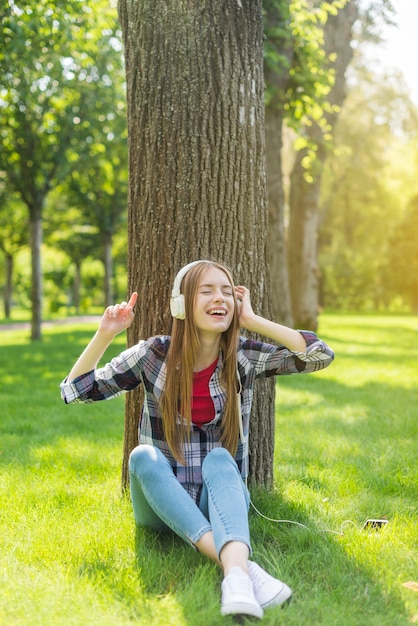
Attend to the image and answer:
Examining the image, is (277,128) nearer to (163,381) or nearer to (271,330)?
(271,330)

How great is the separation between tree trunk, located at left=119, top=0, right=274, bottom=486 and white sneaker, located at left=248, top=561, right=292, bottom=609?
1.61m

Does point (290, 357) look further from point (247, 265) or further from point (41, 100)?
point (41, 100)

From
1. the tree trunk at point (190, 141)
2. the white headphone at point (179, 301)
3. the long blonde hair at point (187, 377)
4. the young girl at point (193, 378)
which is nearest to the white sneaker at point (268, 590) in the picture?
the young girl at point (193, 378)

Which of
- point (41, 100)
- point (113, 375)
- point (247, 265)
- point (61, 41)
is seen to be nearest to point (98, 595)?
point (113, 375)

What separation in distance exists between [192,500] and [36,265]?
45.8 ft

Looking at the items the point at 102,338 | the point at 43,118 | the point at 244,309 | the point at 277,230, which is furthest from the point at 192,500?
the point at 43,118

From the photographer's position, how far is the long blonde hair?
11.1ft

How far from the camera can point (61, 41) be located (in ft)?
30.6

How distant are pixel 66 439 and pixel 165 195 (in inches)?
107

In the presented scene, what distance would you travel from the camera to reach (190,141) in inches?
155

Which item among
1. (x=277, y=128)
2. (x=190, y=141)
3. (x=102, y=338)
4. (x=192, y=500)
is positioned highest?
(x=277, y=128)

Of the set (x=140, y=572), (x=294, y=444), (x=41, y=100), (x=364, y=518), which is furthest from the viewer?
(x=41, y=100)

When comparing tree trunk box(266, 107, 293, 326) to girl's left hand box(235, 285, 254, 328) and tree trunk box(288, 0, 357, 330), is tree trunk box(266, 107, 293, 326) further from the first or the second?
girl's left hand box(235, 285, 254, 328)

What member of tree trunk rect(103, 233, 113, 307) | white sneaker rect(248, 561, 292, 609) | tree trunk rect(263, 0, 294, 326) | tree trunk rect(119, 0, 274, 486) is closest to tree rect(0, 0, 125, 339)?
tree trunk rect(263, 0, 294, 326)
